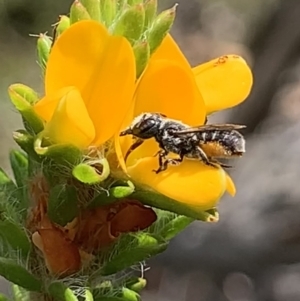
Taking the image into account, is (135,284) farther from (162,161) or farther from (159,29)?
(159,29)

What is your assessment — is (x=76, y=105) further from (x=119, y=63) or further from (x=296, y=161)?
(x=296, y=161)

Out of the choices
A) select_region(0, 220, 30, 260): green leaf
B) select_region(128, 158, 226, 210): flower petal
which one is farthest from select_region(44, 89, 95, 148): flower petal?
select_region(0, 220, 30, 260): green leaf

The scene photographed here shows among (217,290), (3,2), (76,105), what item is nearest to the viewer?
(76,105)

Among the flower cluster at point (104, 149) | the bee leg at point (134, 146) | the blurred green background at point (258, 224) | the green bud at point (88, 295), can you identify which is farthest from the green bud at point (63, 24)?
the blurred green background at point (258, 224)

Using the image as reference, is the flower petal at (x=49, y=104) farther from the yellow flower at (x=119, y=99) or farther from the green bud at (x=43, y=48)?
the green bud at (x=43, y=48)

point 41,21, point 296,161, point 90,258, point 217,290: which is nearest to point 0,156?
point 41,21

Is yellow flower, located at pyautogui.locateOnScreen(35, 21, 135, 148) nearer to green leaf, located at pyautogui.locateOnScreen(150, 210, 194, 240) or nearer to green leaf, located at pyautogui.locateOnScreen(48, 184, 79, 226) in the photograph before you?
green leaf, located at pyautogui.locateOnScreen(48, 184, 79, 226)
